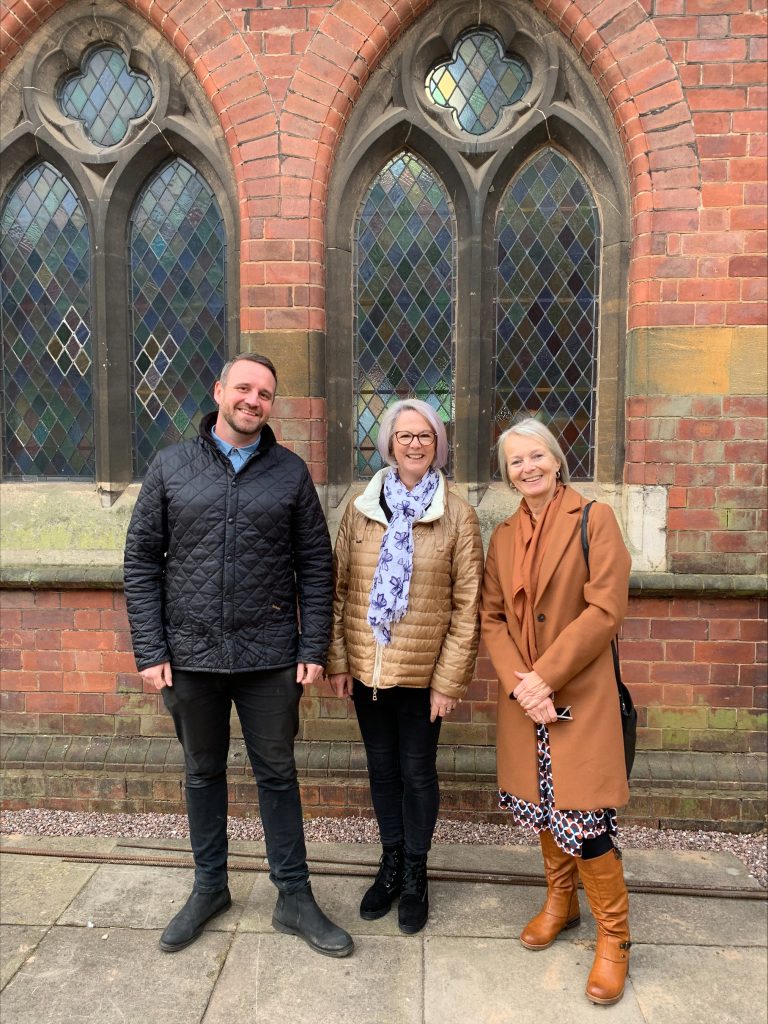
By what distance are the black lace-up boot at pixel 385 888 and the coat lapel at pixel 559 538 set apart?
1.33 metres

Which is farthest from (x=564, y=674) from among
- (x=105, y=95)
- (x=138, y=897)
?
(x=105, y=95)

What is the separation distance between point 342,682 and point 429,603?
0.51 meters

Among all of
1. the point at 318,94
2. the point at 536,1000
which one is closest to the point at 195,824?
the point at 536,1000

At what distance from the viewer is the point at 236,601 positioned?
2.56 metres

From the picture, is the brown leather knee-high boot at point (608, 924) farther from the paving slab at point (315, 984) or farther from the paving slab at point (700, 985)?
the paving slab at point (315, 984)

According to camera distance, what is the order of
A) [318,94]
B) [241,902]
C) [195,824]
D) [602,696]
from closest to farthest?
[602,696]
[195,824]
[241,902]
[318,94]

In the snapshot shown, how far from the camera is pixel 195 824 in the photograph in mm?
2801

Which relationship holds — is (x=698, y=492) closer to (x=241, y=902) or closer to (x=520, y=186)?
(x=520, y=186)

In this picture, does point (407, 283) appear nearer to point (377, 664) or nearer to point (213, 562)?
point (213, 562)

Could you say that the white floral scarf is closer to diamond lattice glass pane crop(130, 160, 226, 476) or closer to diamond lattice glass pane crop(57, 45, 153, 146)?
diamond lattice glass pane crop(130, 160, 226, 476)

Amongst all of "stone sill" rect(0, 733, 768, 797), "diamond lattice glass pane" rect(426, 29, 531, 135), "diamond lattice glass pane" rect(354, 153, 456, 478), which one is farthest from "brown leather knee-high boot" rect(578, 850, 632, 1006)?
"diamond lattice glass pane" rect(426, 29, 531, 135)

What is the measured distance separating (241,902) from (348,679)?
3.68 feet

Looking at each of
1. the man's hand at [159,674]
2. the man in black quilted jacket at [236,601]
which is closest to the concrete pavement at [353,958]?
the man in black quilted jacket at [236,601]

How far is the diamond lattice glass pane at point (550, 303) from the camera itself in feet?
12.8
